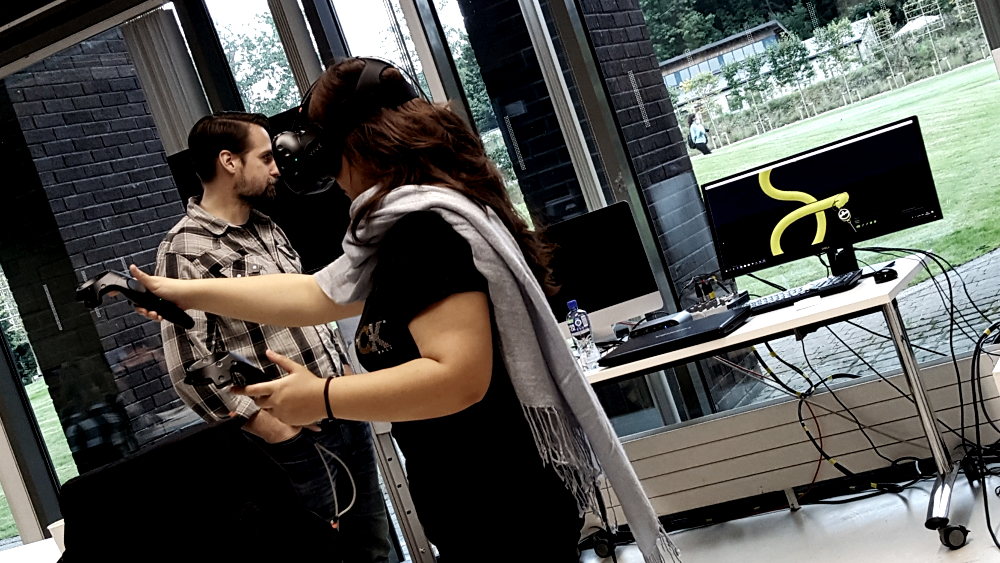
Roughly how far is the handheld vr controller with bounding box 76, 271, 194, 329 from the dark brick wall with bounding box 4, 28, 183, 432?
2.89 metres

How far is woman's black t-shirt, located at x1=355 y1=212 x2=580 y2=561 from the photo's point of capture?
51.4 inches

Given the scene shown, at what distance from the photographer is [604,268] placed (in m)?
3.43

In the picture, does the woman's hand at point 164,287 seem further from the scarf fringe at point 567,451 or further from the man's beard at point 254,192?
the man's beard at point 254,192

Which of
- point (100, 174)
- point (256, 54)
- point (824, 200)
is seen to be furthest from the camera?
point (100, 174)

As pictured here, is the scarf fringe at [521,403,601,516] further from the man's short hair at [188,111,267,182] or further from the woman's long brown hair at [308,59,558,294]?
the man's short hair at [188,111,267,182]

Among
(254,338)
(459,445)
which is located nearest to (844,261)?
(254,338)

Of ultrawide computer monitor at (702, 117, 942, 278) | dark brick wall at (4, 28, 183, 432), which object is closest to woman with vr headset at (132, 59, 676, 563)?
ultrawide computer monitor at (702, 117, 942, 278)

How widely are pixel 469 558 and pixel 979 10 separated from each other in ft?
9.35

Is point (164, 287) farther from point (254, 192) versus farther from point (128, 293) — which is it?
point (254, 192)


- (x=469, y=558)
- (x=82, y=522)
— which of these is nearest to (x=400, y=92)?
(x=469, y=558)

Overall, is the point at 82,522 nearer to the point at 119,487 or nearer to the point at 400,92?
the point at 119,487

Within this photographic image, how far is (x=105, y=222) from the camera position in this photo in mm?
4457

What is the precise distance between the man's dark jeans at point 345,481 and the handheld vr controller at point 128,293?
1.27 meters

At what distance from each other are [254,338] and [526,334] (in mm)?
1703
